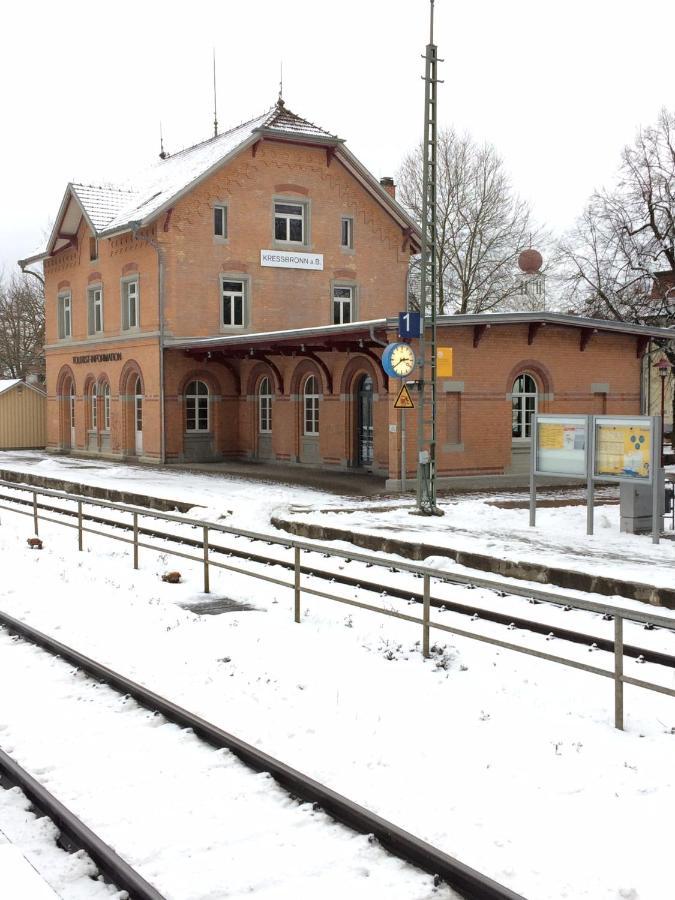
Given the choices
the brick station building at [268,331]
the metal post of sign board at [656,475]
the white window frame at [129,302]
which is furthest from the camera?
the white window frame at [129,302]

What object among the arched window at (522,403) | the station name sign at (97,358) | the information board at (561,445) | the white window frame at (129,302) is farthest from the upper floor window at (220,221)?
the information board at (561,445)

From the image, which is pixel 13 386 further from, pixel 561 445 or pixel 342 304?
pixel 561 445

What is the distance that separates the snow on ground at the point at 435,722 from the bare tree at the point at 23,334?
50.3 metres

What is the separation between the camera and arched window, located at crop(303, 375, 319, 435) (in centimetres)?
2677

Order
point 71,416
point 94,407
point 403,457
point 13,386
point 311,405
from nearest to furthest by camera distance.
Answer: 1. point 403,457
2. point 311,405
3. point 94,407
4. point 71,416
5. point 13,386

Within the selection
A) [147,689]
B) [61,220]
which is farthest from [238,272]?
[147,689]

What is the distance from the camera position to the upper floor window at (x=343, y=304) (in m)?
32.8

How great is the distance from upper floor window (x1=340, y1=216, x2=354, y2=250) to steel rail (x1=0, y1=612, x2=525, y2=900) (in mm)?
26281

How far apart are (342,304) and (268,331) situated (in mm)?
2847

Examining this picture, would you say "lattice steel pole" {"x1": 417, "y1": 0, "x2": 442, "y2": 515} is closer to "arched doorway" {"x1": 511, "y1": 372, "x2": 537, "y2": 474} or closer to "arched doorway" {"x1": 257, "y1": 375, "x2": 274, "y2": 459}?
"arched doorway" {"x1": 511, "y1": 372, "x2": 537, "y2": 474}

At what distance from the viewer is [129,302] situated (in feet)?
106

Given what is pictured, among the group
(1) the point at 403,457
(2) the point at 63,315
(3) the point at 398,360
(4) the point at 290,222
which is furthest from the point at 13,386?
(3) the point at 398,360

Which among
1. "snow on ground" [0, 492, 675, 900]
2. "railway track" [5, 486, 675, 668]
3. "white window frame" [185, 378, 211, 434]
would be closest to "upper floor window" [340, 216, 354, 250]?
"white window frame" [185, 378, 211, 434]

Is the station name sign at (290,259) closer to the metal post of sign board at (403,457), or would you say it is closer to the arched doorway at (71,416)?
the arched doorway at (71,416)
